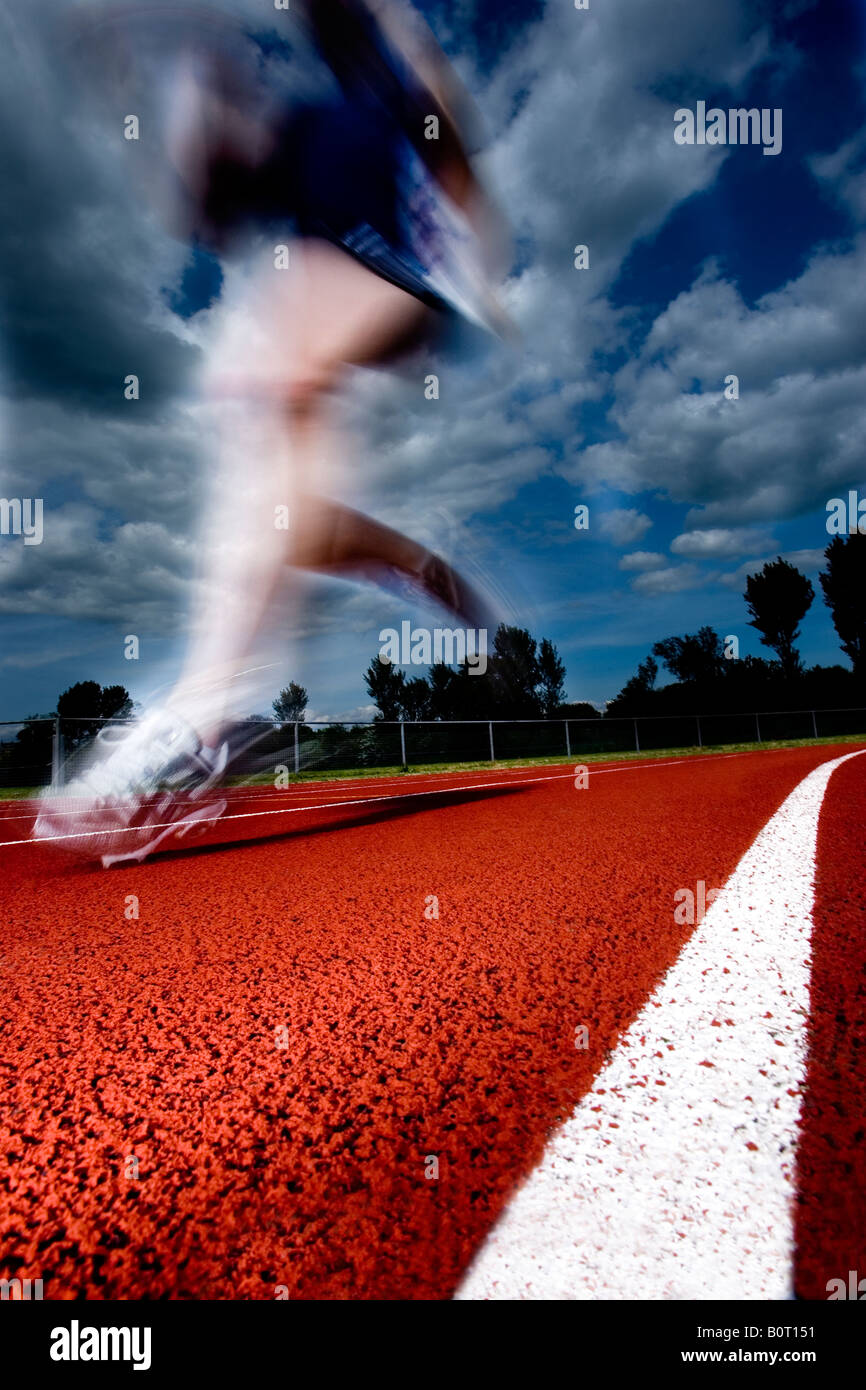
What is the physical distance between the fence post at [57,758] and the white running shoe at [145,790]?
325 centimetres

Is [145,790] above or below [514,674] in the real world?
below

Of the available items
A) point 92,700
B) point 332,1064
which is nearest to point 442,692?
point 92,700

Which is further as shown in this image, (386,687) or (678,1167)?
(386,687)

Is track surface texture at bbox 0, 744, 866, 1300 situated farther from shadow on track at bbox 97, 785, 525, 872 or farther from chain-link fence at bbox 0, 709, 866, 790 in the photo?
chain-link fence at bbox 0, 709, 866, 790

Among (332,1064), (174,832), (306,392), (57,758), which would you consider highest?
(306,392)

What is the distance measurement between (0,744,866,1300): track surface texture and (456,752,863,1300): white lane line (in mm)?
35

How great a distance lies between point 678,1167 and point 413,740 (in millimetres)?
16695

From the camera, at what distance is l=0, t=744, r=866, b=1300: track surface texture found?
883 millimetres

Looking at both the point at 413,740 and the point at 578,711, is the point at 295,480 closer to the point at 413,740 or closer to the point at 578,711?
the point at 413,740

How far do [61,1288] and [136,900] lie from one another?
7.72ft

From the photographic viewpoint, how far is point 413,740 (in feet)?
58.0

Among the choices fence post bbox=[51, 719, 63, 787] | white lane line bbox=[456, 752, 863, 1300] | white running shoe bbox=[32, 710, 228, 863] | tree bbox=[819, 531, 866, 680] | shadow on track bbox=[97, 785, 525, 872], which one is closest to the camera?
white lane line bbox=[456, 752, 863, 1300]

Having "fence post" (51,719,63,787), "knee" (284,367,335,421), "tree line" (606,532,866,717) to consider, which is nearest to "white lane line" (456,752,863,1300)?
"knee" (284,367,335,421)

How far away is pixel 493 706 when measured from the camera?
37.3 meters
